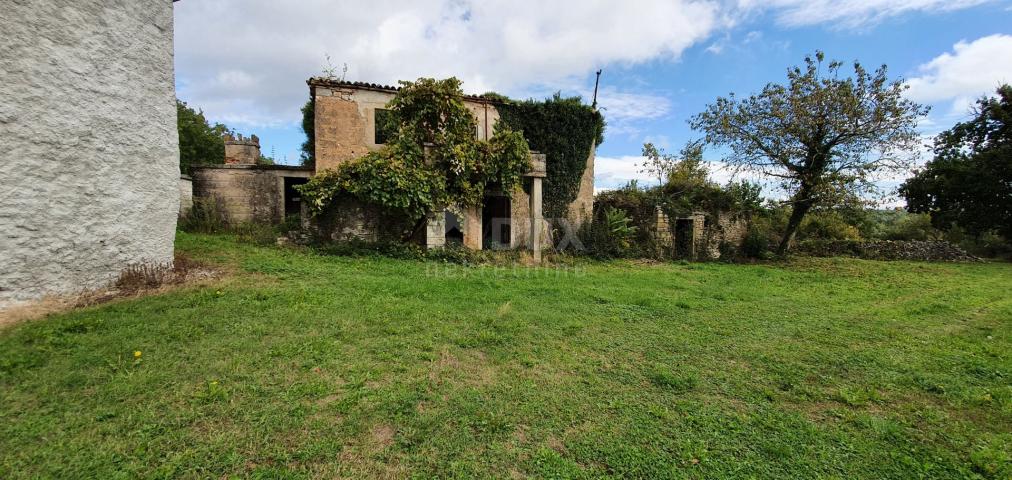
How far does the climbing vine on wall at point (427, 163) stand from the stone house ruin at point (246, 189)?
3412 mm

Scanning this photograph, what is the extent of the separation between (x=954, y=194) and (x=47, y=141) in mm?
30206

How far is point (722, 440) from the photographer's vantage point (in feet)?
8.73

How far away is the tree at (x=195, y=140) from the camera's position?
2139 centimetres

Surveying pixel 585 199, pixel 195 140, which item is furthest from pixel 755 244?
pixel 195 140

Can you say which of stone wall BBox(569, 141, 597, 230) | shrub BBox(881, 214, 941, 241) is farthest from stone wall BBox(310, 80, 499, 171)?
shrub BBox(881, 214, 941, 241)

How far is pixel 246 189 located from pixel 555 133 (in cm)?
1035

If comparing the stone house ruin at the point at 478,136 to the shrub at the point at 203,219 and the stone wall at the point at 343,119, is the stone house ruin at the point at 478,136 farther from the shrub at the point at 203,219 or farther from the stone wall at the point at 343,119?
the shrub at the point at 203,219

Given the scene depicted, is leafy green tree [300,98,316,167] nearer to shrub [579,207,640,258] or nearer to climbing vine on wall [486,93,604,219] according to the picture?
climbing vine on wall [486,93,604,219]

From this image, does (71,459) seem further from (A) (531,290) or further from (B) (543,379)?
(A) (531,290)

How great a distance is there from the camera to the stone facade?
38.8 ft

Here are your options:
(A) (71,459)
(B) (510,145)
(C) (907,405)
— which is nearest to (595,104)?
(B) (510,145)

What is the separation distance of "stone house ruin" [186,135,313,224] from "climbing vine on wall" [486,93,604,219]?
291 inches

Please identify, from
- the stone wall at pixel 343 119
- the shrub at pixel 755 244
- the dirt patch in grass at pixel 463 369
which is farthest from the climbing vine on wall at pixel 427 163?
the shrub at pixel 755 244

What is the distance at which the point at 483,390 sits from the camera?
10.6 feet
